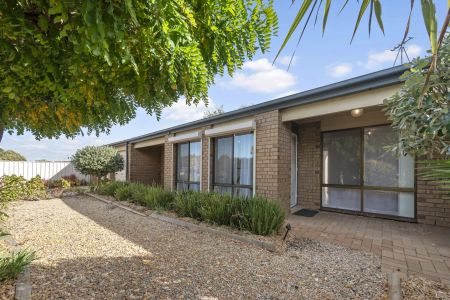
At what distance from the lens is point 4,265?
2529 mm

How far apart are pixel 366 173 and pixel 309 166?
4.80ft

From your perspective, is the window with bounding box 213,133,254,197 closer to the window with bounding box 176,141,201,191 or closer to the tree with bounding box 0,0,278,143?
the window with bounding box 176,141,201,191

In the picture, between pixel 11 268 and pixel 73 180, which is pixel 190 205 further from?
pixel 73 180

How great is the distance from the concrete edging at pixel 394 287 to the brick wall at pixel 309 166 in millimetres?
4163

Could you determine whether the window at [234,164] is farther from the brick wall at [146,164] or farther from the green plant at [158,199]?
the brick wall at [146,164]

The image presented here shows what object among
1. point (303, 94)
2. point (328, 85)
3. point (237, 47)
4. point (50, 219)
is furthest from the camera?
point (50, 219)

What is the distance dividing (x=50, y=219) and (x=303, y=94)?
663cm

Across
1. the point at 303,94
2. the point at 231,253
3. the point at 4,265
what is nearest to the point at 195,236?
the point at 231,253

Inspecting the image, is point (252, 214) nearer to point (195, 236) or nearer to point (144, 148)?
point (195, 236)

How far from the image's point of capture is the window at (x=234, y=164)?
268 inches

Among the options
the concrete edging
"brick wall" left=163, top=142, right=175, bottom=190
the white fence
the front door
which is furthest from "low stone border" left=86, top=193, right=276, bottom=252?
the white fence

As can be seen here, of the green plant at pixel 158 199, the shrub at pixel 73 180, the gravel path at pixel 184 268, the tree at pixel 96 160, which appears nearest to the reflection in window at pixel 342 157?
the gravel path at pixel 184 268

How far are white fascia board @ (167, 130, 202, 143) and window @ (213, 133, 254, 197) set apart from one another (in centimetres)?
79

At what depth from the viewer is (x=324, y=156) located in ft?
22.6
